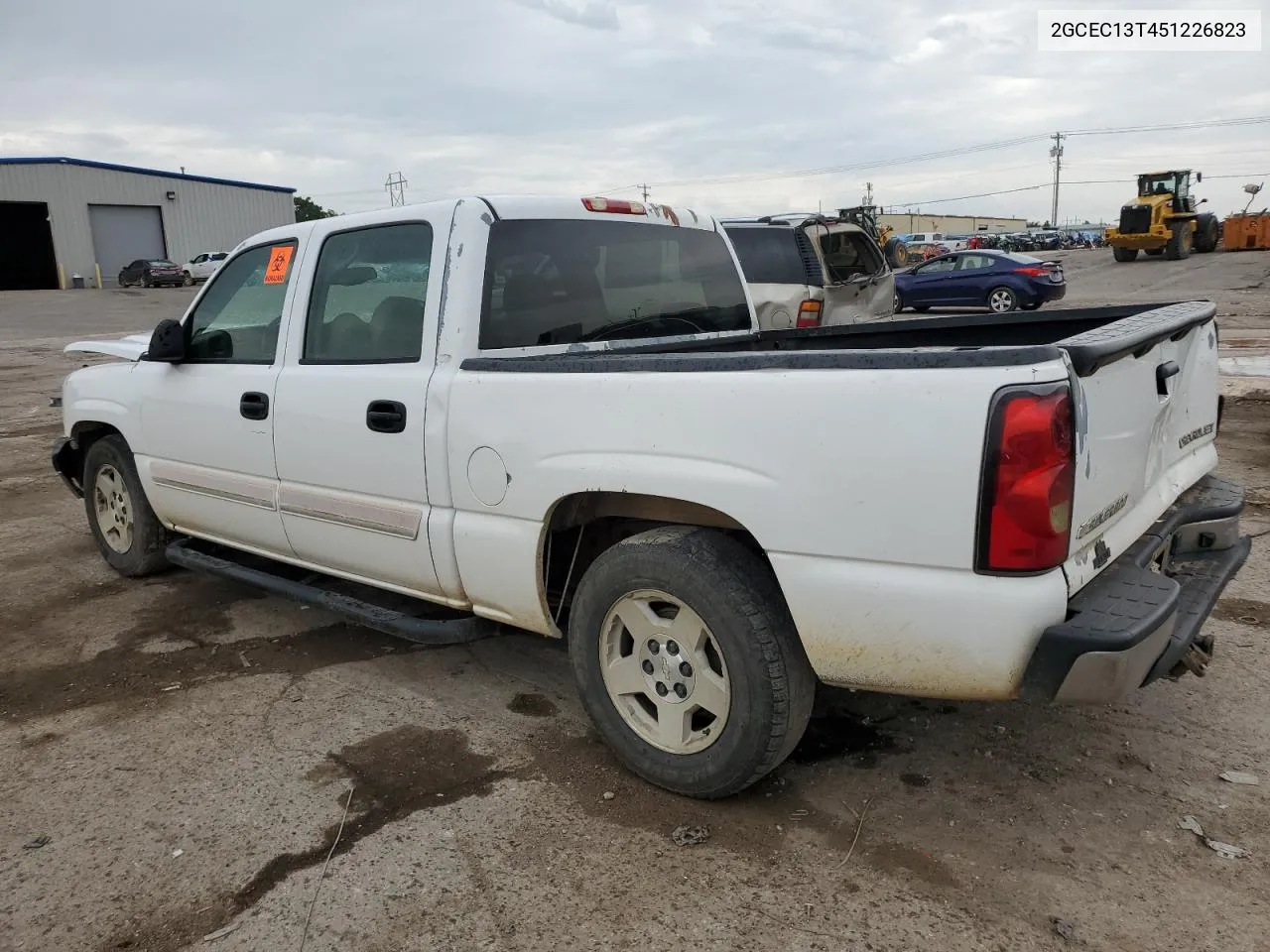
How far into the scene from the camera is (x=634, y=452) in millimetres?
2855

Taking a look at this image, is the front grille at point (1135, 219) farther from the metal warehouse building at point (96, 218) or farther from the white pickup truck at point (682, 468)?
the metal warehouse building at point (96, 218)

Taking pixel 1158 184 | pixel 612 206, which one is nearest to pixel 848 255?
pixel 612 206

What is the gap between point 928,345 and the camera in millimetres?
4289

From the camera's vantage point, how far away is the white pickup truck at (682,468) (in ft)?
7.68

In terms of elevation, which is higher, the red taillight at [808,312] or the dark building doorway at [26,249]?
the dark building doorway at [26,249]

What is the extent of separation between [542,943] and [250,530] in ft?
8.52

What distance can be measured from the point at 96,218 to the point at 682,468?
51.1 metres

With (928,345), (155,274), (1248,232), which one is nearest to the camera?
(928,345)

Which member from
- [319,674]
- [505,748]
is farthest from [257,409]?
[505,748]

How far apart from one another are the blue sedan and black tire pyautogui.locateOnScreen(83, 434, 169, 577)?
1743 centimetres

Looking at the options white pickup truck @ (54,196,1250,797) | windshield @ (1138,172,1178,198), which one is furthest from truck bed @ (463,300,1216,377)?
windshield @ (1138,172,1178,198)

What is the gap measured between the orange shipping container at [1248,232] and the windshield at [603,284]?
4110 cm

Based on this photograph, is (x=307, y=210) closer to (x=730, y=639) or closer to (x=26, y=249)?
(x=26, y=249)

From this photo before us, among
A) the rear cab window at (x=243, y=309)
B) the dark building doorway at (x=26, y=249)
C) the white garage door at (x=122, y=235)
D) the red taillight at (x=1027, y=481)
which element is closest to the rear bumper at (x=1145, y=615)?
the red taillight at (x=1027, y=481)
